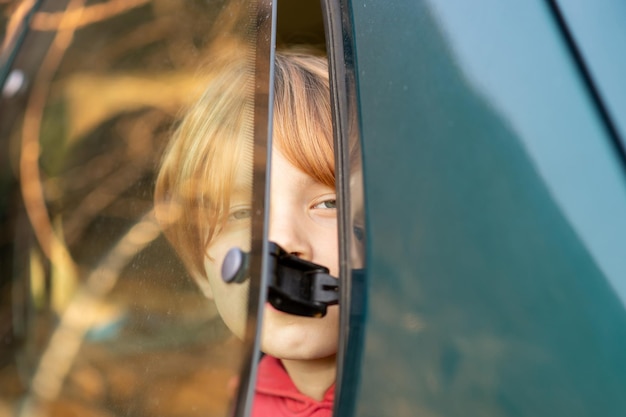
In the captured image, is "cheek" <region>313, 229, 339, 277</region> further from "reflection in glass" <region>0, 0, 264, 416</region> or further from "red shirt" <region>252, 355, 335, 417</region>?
"red shirt" <region>252, 355, 335, 417</region>

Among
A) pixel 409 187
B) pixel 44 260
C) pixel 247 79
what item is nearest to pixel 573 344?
pixel 409 187

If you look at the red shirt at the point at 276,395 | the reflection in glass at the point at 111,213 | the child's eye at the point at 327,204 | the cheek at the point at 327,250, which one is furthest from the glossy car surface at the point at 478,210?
the red shirt at the point at 276,395

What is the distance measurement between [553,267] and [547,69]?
0.65 ft

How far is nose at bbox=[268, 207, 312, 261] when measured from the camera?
1041 millimetres

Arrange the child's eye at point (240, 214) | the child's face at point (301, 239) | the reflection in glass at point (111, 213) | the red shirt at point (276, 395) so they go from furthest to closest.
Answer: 1. the red shirt at point (276, 395)
2. the child's face at point (301, 239)
3. the reflection in glass at point (111, 213)
4. the child's eye at point (240, 214)

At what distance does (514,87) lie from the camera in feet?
2.39

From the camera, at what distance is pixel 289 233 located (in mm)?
1070

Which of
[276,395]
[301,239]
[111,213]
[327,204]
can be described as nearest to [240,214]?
[301,239]

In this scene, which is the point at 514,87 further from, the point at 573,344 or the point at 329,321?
the point at 329,321

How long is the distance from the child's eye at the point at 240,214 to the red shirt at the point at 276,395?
1.73 ft

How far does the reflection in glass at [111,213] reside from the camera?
947 mm

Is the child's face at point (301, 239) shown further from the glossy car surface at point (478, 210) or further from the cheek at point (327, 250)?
the glossy car surface at point (478, 210)

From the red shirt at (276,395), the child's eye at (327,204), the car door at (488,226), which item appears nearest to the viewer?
the car door at (488,226)

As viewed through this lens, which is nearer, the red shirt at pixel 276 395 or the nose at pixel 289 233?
the nose at pixel 289 233
